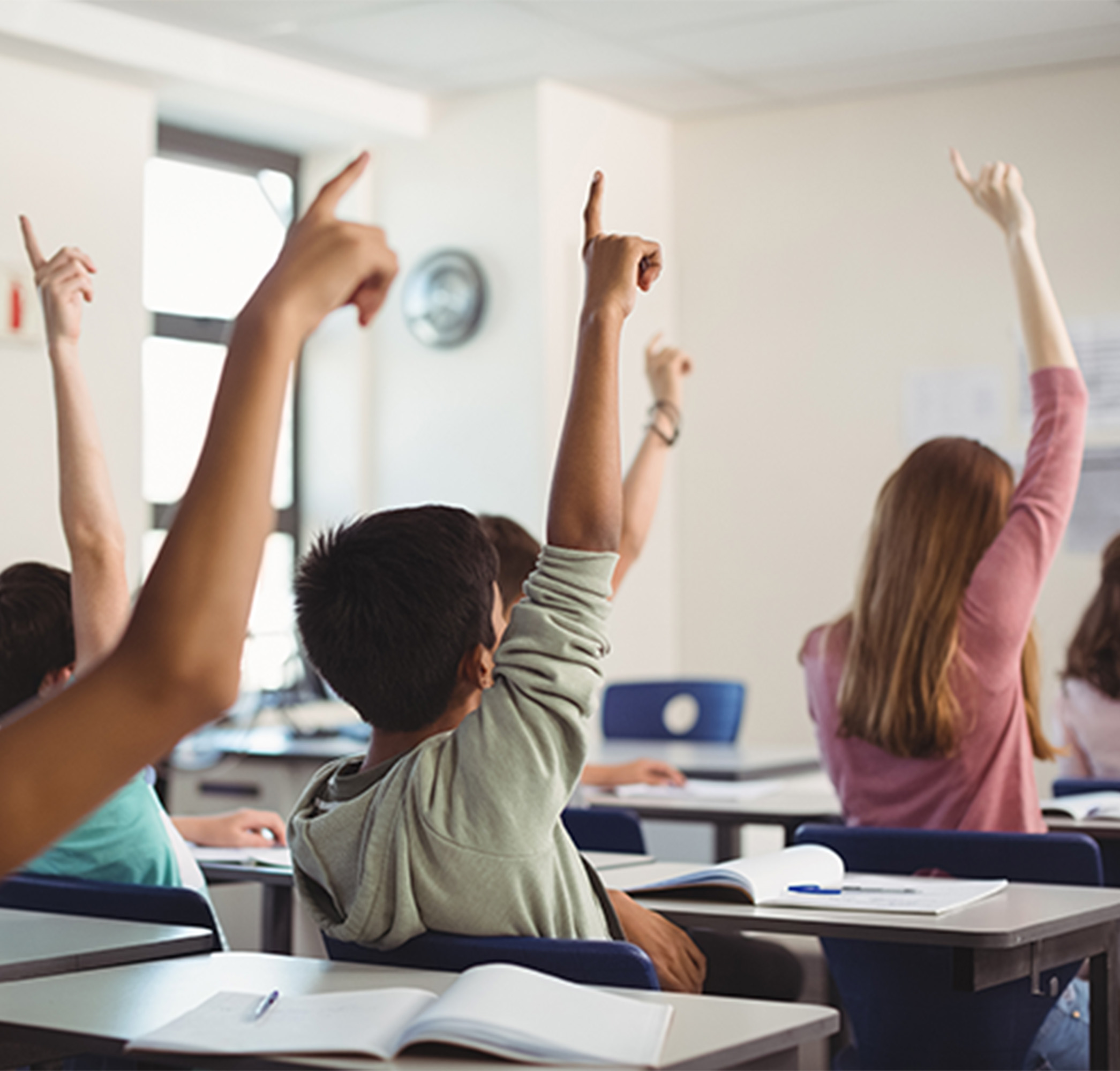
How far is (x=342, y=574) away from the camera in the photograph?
1.61 meters

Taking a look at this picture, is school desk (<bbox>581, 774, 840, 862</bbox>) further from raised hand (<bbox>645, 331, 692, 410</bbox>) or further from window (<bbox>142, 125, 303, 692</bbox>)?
window (<bbox>142, 125, 303, 692</bbox>)

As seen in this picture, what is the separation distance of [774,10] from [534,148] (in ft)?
3.74

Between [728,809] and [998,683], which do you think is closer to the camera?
[998,683]

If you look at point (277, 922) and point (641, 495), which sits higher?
point (641, 495)

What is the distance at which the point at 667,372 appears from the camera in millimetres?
2723

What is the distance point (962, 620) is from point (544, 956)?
4.20 ft

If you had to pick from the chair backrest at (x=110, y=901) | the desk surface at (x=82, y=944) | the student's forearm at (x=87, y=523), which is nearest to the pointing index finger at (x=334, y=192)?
the desk surface at (x=82, y=944)

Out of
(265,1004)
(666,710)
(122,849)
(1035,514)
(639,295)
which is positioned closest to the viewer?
(265,1004)

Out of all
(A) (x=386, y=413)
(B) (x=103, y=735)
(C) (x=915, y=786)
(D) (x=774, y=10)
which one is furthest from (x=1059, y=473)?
(A) (x=386, y=413)

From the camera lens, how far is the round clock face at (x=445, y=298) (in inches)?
236

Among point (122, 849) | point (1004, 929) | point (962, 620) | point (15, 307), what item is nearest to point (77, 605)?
point (122, 849)

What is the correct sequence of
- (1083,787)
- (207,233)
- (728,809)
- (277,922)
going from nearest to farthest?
(277,922) < (728,809) < (1083,787) < (207,233)

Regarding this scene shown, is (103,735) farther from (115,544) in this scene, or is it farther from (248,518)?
(115,544)

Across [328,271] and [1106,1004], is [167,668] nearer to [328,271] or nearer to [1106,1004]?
[328,271]
